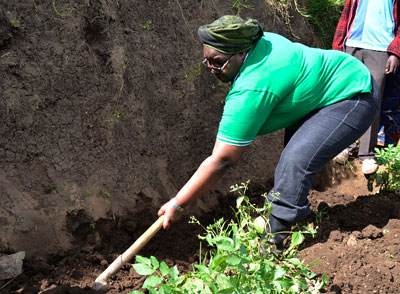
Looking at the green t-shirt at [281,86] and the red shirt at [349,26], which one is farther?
the red shirt at [349,26]

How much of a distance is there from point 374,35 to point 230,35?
6.95ft

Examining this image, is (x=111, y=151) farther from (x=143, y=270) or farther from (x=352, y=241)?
(x=352, y=241)

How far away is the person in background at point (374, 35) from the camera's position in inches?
150

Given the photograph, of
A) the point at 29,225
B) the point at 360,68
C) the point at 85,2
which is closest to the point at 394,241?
the point at 360,68

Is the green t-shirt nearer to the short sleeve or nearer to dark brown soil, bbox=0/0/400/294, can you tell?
the short sleeve

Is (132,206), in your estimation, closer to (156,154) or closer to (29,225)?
(156,154)

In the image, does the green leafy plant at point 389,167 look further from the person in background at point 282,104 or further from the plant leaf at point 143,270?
the plant leaf at point 143,270

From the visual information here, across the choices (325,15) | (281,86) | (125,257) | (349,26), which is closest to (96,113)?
(125,257)

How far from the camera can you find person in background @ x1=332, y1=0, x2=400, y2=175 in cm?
380

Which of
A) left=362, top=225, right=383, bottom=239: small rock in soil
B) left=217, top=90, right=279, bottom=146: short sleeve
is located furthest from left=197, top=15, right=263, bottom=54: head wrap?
left=362, top=225, right=383, bottom=239: small rock in soil

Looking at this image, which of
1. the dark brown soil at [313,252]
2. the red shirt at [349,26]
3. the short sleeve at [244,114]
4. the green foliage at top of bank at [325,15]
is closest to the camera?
the short sleeve at [244,114]

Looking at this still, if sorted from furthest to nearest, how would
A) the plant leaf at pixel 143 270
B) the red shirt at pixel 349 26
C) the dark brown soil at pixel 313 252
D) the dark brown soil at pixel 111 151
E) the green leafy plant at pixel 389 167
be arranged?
the red shirt at pixel 349 26
the green leafy plant at pixel 389 167
the dark brown soil at pixel 111 151
the dark brown soil at pixel 313 252
the plant leaf at pixel 143 270

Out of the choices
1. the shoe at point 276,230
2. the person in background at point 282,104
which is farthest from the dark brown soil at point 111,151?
the person in background at point 282,104

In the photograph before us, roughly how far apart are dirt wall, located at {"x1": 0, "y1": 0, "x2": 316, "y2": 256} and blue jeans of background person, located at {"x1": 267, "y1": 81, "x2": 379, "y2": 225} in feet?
3.03
